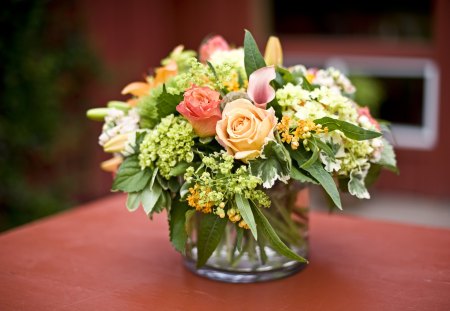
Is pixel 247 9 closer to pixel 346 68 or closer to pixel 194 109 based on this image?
pixel 346 68

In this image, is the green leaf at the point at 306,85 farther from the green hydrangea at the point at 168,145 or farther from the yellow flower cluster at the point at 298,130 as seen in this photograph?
the green hydrangea at the point at 168,145

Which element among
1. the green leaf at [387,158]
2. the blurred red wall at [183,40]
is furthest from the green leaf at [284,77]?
the blurred red wall at [183,40]

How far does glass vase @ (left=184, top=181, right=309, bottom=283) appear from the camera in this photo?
3.75ft

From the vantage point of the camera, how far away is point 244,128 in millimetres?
1018

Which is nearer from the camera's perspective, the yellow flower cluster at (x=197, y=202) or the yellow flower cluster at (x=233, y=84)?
the yellow flower cluster at (x=197, y=202)

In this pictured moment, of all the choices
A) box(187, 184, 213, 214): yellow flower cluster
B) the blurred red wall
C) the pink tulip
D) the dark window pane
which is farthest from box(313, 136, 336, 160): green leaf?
the dark window pane

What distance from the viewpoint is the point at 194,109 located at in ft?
3.37

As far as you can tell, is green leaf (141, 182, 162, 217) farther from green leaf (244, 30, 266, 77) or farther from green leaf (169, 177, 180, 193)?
green leaf (244, 30, 266, 77)

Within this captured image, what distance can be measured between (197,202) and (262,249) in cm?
19

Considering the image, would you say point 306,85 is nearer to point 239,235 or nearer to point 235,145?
point 235,145

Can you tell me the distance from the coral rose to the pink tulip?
2.6 inches

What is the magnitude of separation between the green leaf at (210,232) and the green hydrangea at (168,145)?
11cm

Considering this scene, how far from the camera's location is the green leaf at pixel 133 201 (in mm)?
1093

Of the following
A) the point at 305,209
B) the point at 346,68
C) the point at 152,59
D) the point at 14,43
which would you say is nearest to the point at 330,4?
the point at 346,68
